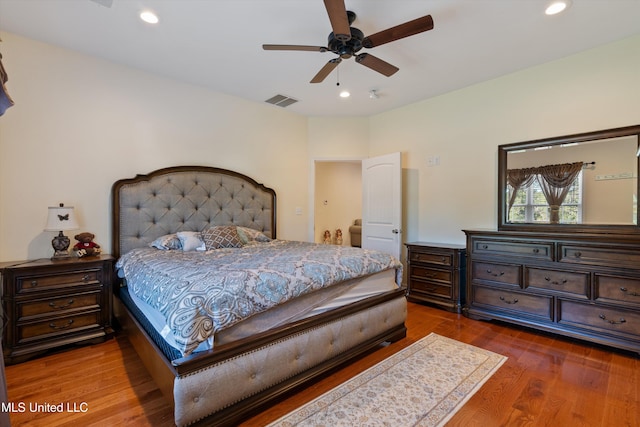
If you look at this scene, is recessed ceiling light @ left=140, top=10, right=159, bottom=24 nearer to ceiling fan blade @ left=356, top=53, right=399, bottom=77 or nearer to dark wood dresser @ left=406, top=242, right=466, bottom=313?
ceiling fan blade @ left=356, top=53, right=399, bottom=77

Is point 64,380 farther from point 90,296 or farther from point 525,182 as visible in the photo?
point 525,182

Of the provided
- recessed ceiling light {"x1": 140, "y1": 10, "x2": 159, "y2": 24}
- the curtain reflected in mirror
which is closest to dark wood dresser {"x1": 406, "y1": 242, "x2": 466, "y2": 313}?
the curtain reflected in mirror

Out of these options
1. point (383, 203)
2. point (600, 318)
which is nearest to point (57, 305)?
point (383, 203)

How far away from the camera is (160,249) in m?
3.00

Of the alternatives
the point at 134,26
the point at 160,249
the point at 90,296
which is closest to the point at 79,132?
the point at 134,26

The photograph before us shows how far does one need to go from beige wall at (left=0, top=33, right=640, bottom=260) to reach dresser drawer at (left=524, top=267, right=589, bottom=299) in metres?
0.82

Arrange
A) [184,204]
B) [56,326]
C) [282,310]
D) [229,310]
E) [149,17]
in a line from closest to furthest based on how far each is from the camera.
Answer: [229,310] < [282,310] < [149,17] < [56,326] < [184,204]

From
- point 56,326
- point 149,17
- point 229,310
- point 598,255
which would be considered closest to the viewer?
point 229,310

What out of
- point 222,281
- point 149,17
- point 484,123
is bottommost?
point 222,281

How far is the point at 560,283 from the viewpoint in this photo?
279cm

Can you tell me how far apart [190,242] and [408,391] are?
7.82 ft

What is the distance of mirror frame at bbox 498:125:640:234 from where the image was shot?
2.72 metres

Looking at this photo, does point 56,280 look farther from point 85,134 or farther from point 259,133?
point 259,133

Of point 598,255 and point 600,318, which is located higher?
point 598,255
